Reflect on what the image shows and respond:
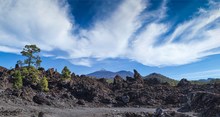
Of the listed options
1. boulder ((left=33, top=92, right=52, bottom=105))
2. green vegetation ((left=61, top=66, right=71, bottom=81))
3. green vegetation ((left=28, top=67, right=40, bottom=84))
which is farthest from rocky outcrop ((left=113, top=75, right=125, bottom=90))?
boulder ((left=33, top=92, right=52, bottom=105))

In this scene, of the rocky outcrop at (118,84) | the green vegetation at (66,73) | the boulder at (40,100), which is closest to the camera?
the boulder at (40,100)

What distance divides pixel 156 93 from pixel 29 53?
3680 centimetres

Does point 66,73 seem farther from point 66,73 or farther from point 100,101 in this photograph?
point 100,101

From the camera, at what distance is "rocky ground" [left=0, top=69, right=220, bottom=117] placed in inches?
1784

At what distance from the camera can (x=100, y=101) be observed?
2677 inches

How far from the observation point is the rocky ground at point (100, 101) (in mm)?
45312

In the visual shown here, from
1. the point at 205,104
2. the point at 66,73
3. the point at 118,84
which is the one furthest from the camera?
the point at 66,73

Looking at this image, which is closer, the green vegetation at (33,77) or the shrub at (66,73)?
the green vegetation at (33,77)

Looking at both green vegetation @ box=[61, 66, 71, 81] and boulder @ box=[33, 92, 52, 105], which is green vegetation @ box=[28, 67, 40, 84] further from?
boulder @ box=[33, 92, 52, 105]

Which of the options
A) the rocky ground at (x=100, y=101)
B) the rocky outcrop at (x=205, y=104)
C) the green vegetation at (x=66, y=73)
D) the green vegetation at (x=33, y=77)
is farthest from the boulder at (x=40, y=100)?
the green vegetation at (x=66, y=73)

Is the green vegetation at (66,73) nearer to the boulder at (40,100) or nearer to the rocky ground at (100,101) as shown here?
the rocky ground at (100,101)

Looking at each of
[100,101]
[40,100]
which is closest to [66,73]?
[100,101]

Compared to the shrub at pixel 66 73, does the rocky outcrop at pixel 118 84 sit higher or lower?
lower

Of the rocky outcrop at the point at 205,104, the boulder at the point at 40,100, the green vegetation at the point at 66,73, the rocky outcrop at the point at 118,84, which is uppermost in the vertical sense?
the green vegetation at the point at 66,73
